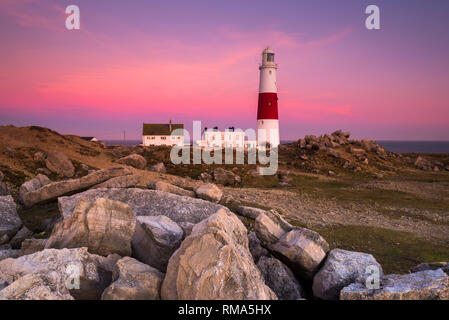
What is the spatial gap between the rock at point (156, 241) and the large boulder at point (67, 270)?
45.3 inches

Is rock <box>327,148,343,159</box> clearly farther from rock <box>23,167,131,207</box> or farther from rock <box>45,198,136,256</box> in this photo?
rock <box>45,198,136,256</box>

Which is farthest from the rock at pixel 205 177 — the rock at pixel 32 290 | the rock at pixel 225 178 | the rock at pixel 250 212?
the rock at pixel 32 290

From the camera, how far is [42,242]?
1002cm

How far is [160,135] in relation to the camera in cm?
7512

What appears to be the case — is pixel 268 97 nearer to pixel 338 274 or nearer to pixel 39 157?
pixel 39 157

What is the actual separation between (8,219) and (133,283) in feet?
27.5

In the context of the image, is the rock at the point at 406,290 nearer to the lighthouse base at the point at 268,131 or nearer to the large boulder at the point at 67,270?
the large boulder at the point at 67,270

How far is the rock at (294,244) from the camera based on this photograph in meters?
9.34

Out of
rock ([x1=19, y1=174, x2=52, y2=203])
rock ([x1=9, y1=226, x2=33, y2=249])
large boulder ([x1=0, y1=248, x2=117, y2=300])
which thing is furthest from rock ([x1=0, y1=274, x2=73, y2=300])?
rock ([x1=19, y1=174, x2=52, y2=203])

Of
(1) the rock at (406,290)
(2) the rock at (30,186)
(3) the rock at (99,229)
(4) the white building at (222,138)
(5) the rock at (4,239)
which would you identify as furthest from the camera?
(4) the white building at (222,138)

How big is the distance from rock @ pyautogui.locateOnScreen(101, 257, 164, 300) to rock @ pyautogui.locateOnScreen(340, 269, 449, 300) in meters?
4.40

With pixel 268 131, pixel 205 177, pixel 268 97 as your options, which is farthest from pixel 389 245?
pixel 268 97
